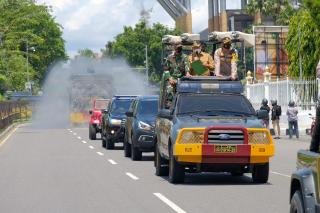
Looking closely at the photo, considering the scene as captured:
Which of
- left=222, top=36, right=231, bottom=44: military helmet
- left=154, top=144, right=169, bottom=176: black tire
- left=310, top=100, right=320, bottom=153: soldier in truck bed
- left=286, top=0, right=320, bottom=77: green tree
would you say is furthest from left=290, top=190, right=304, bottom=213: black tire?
left=286, top=0, right=320, bottom=77: green tree

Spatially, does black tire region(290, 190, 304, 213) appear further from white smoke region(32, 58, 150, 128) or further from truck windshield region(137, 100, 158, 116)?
white smoke region(32, 58, 150, 128)

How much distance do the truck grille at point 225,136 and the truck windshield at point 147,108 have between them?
9688 millimetres

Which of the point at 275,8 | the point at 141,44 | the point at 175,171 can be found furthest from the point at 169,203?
the point at 141,44

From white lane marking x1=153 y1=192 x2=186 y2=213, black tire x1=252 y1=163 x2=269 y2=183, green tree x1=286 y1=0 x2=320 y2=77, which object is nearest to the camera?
white lane marking x1=153 y1=192 x2=186 y2=213

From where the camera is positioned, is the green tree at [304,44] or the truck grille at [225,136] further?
the green tree at [304,44]

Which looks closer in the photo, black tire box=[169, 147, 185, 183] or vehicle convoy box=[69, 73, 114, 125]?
black tire box=[169, 147, 185, 183]

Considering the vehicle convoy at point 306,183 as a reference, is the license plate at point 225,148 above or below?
below

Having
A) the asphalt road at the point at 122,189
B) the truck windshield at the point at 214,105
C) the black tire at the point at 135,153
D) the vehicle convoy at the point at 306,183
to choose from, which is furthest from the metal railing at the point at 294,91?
the vehicle convoy at the point at 306,183

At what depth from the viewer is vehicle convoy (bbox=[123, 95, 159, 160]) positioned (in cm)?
2627

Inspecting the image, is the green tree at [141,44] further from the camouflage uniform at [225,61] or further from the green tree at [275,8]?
the camouflage uniform at [225,61]

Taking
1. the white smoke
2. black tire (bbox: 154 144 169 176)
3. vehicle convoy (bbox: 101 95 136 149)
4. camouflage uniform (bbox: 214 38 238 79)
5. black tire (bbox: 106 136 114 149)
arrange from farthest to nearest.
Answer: the white smoke → black tire (bbox: 106 136 114 149) → vehicle convoy (bbox: 101 95 136 149) → camouflage uniform (bbox: 214 38 238 79) → black tire (bbox: 154 144 169 176)

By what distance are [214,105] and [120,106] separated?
1529 centimetres

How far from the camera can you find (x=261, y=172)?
18.4 meters

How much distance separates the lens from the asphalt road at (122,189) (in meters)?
14.3
